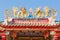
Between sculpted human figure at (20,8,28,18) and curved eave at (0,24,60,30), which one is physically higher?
sculpted human figure at (20,8,28,18)

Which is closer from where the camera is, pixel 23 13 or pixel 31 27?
pixel 31 27

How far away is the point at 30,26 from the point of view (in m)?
22.6

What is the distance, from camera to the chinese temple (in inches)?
891

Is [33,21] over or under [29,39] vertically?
over

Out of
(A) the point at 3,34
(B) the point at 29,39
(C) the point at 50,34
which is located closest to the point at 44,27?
(C) the point at 50,34

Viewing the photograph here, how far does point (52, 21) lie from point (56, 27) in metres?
1.46

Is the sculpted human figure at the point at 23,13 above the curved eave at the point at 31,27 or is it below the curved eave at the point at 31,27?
above

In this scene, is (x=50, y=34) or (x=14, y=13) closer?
(x=50, y=34)

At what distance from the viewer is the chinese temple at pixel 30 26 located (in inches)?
891

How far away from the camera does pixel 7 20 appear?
78.2 feet

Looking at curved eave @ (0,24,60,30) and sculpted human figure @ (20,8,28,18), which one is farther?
sculpted human figure @ (20,8,28,18)

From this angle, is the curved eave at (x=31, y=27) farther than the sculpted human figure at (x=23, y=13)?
No

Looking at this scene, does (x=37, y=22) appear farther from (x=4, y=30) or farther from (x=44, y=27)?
(x=4, y=30)

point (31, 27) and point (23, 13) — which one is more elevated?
point (23, 13)
